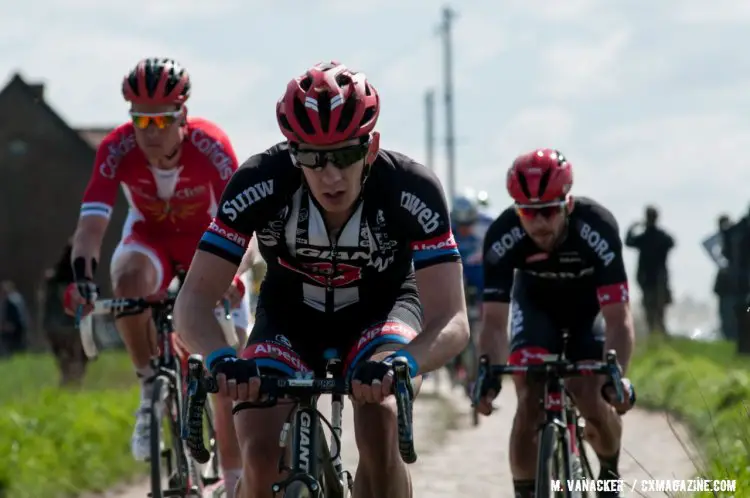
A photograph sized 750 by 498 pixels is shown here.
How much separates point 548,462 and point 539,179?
152cm

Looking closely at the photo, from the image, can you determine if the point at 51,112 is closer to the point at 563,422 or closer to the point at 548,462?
the point at 563,422

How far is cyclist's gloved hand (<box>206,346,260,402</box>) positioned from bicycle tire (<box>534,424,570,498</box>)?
220 cm

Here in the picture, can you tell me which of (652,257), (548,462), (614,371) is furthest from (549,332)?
(652,257)

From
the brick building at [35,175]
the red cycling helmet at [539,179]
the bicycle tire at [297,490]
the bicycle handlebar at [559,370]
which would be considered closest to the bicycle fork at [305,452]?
the bicycle tire at [297,490]

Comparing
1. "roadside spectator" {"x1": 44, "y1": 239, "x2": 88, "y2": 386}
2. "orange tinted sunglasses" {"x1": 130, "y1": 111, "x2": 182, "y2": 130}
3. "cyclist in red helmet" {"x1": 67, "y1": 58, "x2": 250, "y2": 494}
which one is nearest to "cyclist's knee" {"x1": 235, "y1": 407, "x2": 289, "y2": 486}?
"cyclist in red helmet" {"x1": 67, "y1": 58, "x2": 250, "y2": 494}

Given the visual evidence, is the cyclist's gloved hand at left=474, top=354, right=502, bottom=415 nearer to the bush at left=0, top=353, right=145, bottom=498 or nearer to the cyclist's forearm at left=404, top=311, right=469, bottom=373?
the cyclist's forearm at left=404, top=311, right=469, bottom=373

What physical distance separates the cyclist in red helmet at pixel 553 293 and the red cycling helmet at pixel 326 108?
2366 millimetres

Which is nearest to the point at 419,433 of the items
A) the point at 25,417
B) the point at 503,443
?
the point at 503,443

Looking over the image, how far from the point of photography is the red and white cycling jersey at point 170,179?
8.62 metres

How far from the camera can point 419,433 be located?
13.9 metres

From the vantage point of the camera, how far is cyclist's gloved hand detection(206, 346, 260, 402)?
514 centimetres

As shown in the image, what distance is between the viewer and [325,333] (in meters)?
6.16

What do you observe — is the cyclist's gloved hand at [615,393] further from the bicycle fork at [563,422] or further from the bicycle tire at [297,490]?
the bicycle tire at [297,490]

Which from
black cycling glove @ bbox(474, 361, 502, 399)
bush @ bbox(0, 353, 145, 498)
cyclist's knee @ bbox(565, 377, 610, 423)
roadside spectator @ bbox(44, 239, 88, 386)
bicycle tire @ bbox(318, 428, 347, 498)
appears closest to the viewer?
bicycle tire @ bbox(318, 428, 347, 498)
